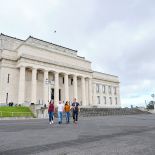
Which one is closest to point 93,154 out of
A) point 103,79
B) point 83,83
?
point 83,83

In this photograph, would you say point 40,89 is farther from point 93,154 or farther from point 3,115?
point 93,154

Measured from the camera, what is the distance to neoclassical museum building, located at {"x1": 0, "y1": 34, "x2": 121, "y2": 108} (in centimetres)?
4406

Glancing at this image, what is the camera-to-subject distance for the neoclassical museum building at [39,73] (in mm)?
44062

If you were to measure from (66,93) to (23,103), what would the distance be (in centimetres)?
1304

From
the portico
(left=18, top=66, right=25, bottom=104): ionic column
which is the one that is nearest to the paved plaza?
(left=18, top=66, right=25, bottom=104): ionic column

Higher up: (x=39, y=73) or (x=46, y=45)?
(x=46, y=45)

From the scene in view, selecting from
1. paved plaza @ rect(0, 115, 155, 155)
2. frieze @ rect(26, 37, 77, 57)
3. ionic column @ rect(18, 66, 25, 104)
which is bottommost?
paved plaza @ rect(0, 115, 155, 155)

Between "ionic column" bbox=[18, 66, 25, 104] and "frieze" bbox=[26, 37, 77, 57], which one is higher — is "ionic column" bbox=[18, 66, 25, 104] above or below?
below

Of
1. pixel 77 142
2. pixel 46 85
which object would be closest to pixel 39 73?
pixel 46 85

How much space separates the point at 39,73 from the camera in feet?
166

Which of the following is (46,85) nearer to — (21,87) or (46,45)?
(21,87)

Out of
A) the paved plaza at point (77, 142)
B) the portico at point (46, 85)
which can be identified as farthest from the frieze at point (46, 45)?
the paved plaza at point (77, 142)

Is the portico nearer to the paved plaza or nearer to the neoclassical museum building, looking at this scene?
the neoclassical museum building

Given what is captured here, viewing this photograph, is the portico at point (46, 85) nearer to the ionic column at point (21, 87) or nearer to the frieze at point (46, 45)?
the ionic column at point (21, 87)
